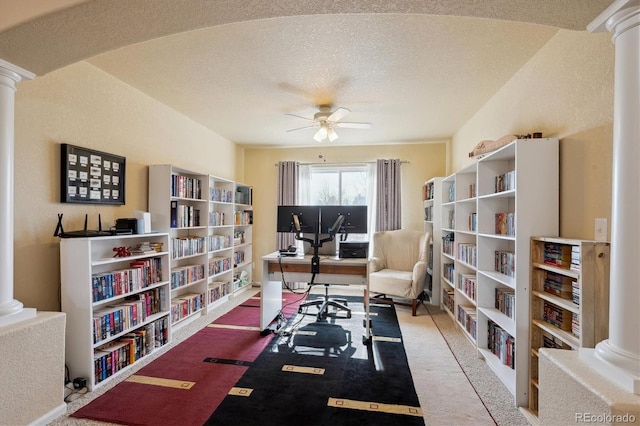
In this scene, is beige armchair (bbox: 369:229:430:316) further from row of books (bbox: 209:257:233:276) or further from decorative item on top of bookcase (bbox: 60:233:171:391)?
decorative item on top of bookcase (bbox: 60:233:171:391)

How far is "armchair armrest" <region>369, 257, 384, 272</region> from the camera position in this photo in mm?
4395

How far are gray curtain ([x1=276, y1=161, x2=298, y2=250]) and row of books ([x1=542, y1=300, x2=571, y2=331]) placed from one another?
3.79 m

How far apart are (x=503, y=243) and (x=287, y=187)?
347cm

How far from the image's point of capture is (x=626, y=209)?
3.85 feet

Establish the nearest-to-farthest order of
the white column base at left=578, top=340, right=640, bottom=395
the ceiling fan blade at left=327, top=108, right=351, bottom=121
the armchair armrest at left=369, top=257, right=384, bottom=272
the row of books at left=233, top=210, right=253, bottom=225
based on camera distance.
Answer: the white column base at left=578, top=340, right=640, bottom=395, the ceiling fan blade at left=327, top=108, right=351, bottom=121, the armchair armrest at left=369, top=257, right=384, bottom=272, the row of books at left=233, top=210, right=253, bottom=225

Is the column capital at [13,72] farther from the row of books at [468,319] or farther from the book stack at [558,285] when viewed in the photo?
the row of books at [468,319]

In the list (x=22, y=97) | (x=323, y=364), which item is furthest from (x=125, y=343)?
(x=22, y=97)

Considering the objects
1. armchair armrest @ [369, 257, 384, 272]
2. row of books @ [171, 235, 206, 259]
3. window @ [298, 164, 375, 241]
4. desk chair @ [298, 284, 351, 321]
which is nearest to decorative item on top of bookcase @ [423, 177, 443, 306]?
armchair armrest @ [369, 257, 384, 272]

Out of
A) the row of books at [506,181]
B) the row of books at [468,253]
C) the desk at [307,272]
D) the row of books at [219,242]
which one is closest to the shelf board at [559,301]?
the row of books at [506,181]

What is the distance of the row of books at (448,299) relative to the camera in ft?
12.4

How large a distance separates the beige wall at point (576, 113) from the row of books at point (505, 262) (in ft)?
1.52

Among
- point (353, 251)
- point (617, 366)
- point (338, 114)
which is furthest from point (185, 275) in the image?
point (617, 366)

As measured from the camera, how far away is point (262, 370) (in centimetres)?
247

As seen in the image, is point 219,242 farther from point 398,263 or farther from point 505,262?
point 505,262
